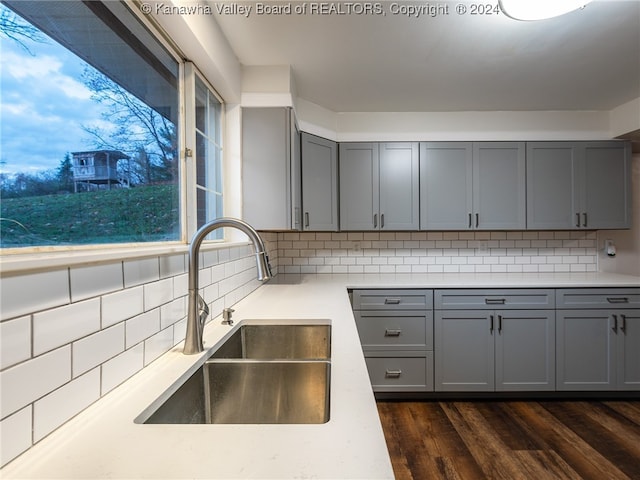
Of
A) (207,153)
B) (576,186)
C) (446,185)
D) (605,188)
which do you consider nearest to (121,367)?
(207,153)

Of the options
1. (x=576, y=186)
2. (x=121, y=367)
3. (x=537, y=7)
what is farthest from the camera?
(x=576, y=186)

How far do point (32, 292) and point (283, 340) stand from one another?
1.04 meters

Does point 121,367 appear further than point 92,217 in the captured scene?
No

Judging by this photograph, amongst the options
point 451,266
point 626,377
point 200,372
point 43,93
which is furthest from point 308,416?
point 626,377

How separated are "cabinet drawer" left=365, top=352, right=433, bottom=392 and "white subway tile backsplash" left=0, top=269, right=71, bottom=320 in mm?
2297

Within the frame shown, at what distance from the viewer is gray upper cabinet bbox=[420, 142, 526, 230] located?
2947 mm

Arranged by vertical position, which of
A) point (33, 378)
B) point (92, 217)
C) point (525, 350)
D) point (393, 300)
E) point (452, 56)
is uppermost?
point (452, 56)

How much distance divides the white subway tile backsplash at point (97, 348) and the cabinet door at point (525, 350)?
2.59 metres

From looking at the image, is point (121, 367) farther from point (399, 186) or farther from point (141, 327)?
point (399, 186)

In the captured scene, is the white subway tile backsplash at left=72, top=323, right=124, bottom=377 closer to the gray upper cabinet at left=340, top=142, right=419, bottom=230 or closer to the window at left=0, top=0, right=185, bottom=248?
the window at left=0, top=0, right=185, bottom=248

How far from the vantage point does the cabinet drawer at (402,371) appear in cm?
261

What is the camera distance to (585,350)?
8.52 ft

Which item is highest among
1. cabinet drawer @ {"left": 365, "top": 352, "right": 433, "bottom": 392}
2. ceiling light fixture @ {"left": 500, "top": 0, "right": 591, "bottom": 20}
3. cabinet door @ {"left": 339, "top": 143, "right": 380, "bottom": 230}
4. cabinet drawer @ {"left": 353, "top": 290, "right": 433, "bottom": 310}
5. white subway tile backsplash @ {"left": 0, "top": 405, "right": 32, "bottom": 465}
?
ceiling light fixture @ {"left": 500, "top": 0, "right": 591, "bottom": 20}

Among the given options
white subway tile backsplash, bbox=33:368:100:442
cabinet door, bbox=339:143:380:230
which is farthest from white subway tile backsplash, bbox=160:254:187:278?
cabinet door, bbox=339:143:380:230
